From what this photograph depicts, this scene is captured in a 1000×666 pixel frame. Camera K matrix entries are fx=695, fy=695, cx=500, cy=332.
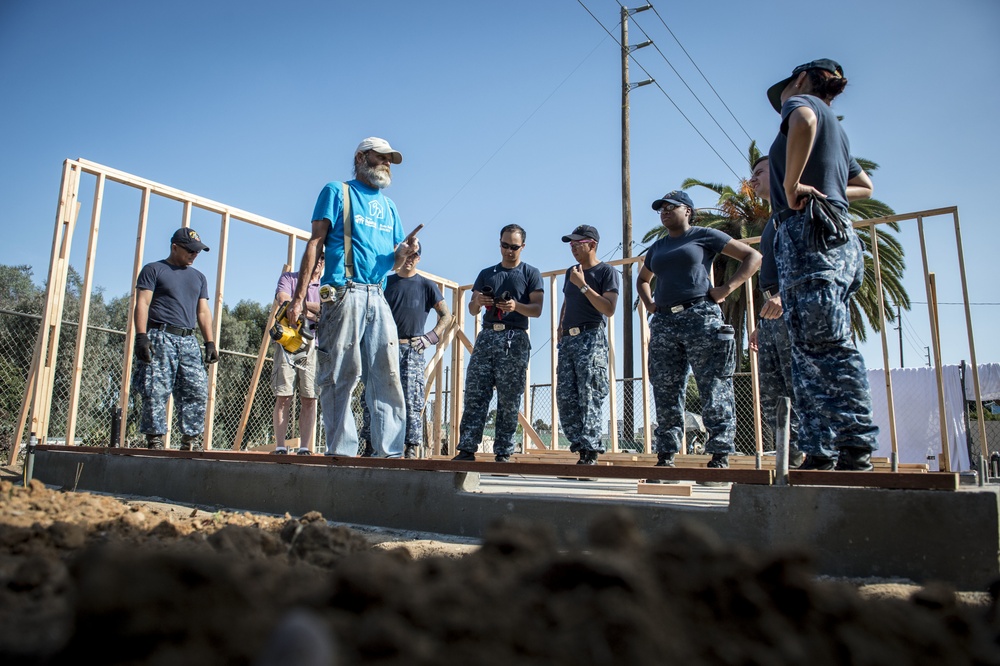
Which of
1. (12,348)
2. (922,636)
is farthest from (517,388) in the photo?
(12,348)

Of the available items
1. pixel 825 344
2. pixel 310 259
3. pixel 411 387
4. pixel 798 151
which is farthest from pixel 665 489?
pixel 411 387

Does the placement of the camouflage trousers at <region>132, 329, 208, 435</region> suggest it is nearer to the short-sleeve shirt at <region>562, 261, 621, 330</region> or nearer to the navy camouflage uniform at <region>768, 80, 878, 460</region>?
the short-sleeve shirt at <region>562, 261, 621, 330</region>

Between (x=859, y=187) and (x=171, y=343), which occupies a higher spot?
(x=859, y=187)

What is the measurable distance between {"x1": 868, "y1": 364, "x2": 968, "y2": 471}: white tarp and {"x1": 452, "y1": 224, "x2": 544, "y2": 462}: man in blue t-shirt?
32.3 ft

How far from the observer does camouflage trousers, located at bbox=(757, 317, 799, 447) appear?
3.55 metres

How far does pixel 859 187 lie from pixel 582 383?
2149 millimetres

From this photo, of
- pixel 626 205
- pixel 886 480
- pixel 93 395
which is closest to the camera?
pixel 886 480

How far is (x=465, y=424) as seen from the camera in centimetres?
482

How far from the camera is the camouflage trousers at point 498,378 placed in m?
4.85

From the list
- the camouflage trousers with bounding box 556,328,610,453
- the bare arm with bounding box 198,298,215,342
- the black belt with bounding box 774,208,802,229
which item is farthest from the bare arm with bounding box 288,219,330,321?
the black belt with bounding box 774,208,802,229

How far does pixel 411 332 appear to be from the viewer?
5699 mm

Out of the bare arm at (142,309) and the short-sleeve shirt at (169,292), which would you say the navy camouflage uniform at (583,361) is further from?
the bare arm at (142,309)

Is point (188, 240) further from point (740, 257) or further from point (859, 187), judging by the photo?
point (859, 187)

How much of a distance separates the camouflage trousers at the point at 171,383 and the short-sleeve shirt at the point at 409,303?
5.16ft
